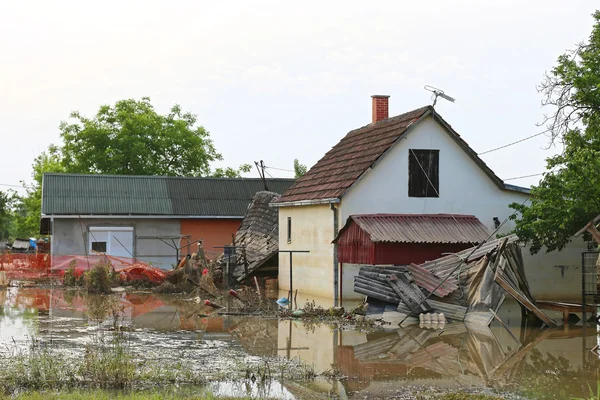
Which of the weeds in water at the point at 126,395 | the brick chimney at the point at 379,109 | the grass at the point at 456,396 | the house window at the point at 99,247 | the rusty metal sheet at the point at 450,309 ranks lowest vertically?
the grass at the point at 456,396

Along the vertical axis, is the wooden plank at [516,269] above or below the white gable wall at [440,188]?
below

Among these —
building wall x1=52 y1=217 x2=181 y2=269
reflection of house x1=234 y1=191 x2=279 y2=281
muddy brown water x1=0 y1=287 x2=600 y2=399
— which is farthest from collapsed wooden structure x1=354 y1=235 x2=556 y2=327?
building wall x1=52 y1=217 x2=181 y2=269

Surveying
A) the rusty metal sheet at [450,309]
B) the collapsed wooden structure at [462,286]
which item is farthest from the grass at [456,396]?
the rusty metal sheet at [450,309]

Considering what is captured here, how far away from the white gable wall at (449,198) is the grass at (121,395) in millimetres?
14822

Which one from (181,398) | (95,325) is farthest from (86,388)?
(95,325)

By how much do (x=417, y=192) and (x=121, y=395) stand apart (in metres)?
16.9

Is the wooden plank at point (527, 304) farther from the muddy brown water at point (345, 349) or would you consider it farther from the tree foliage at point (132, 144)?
the tree foliage at point (132, 144)

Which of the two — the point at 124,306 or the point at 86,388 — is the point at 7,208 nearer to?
the point at 124,306

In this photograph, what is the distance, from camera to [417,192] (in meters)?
26.9

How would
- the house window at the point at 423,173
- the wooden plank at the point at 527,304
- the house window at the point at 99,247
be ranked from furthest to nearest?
the house window at the point at 99,247, the house window at the point at 423,173, the wooden plank at the point at 527,304

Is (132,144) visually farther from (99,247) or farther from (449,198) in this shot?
(449,198)

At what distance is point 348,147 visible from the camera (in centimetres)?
3041

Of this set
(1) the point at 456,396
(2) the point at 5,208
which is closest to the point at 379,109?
(1) the point at 456,396

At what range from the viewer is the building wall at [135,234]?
38.6 m
